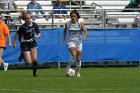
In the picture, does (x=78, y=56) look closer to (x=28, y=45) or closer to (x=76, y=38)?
(x=76, y=38)

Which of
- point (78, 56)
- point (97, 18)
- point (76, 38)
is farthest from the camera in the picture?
point (97, 18)

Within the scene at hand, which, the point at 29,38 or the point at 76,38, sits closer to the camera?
the point at 76,38

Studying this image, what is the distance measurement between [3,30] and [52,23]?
3.33 m

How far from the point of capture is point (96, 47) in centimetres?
2609

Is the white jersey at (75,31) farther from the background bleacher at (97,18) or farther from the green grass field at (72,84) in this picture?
the background bleacher at (97,18)

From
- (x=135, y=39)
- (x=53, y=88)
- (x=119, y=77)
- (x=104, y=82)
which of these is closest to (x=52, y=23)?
(x=135, y=39)

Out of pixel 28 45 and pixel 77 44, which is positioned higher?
pixel 77 44

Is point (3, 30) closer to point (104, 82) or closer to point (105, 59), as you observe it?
point (105, 59)

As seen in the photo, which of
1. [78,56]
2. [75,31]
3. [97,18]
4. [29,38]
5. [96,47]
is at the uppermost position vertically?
[75,31]

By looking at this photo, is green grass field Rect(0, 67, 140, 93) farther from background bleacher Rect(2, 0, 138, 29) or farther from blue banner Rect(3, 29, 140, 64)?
background bleacher Rect(2, 0, 138, 29)

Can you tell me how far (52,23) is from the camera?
26.9 meters

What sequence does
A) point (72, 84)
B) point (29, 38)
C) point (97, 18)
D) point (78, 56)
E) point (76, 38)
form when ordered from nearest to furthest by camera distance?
point (72, 84)
point (78, 56)
point (76, 38)
point (29, 38)
point (97, 18)

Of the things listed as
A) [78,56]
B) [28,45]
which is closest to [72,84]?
[78,56]

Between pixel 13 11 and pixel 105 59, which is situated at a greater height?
pixel 13 11
